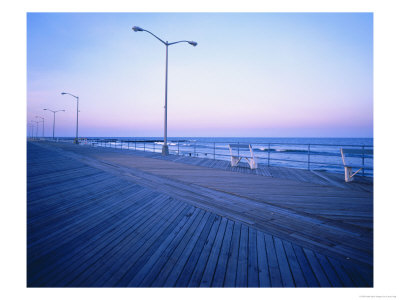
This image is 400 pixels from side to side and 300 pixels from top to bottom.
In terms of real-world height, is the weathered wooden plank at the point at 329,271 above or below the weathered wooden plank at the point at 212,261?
below

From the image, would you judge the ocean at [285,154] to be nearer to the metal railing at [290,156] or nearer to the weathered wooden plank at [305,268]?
the metal railing at [290,156]

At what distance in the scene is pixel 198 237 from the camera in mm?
2348

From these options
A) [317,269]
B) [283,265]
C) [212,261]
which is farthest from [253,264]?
[317,269]

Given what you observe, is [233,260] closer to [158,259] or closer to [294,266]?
[294,266]

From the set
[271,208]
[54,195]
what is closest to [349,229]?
[271,208]

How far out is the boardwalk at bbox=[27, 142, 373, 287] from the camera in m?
1.68

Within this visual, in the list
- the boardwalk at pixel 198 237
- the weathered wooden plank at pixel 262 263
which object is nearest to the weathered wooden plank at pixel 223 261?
the boardwalk at pixel 198 237

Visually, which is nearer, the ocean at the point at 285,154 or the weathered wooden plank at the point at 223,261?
the weathered wooden plank at the point at 223,261

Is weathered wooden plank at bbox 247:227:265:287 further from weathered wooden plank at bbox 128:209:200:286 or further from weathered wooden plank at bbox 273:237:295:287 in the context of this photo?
weathered wooden plank at bbox 128:209:200:286

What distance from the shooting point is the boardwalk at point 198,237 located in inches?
66.0

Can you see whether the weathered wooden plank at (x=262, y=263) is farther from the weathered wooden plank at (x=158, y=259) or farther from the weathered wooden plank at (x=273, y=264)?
the weathered wooden plank at (x=158, y=259)
